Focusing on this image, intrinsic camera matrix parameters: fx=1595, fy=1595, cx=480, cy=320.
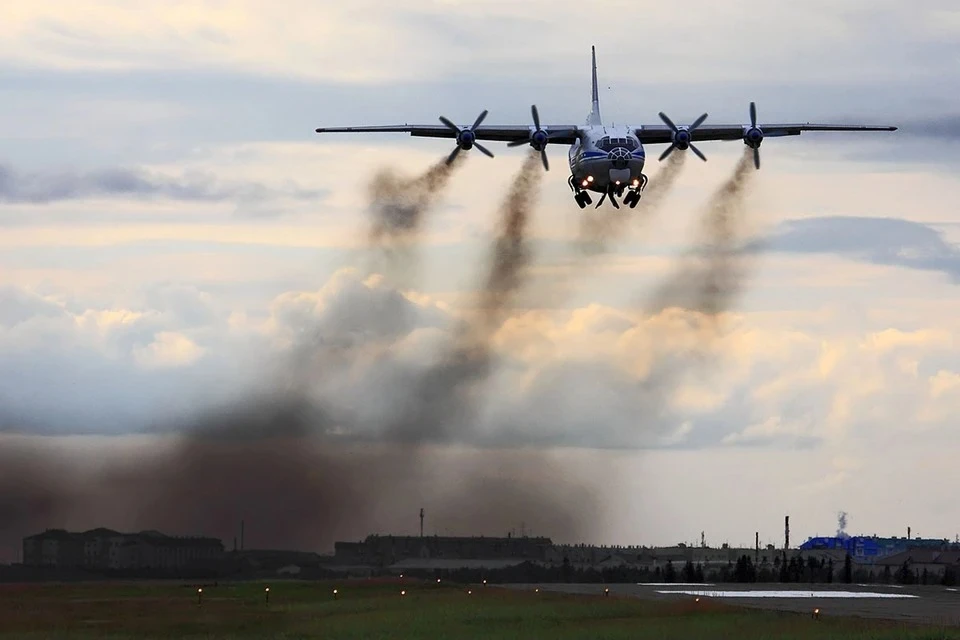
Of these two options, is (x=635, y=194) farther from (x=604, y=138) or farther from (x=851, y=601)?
(x=851, y=601)

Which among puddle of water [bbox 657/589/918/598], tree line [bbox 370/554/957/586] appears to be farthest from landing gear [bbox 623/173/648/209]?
tree line [bbox 370/554/957/586]

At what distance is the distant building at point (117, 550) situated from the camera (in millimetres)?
128125

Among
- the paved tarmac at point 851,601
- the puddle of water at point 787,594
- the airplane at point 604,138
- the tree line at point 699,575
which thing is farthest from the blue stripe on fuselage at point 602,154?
the tree line at point 699,575

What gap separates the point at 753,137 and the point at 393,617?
36538 millimetres

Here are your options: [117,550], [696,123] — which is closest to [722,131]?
[696,123]

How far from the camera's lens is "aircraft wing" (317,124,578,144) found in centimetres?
9569

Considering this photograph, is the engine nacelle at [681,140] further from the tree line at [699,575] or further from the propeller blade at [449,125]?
the tree line at [699,575]

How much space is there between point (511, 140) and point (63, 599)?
44869 mm

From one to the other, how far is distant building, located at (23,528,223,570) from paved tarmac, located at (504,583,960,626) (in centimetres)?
3017

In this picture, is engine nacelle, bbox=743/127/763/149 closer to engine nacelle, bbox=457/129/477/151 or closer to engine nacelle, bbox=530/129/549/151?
engine nacelle, bbox=530/129/549/151

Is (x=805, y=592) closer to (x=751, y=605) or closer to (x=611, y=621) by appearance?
(x=751, y=605)

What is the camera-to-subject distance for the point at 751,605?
100000 mm

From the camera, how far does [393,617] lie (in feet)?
296

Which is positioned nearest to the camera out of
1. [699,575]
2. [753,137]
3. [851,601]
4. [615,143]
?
[615,143]
